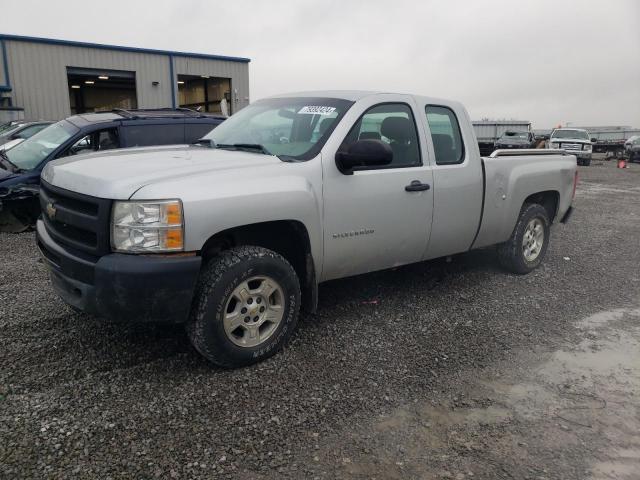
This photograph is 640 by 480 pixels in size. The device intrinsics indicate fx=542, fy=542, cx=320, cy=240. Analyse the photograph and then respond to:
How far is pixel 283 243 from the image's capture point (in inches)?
156

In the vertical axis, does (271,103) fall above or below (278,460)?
above

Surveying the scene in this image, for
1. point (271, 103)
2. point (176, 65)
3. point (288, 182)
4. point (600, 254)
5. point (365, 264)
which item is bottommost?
point (600, 254)

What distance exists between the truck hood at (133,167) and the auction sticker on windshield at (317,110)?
2.17 ft

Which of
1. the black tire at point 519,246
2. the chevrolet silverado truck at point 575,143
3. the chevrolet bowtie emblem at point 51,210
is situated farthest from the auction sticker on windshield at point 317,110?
the chevrolet silverado truck at point 575,143

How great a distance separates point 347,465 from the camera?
8.71 feet

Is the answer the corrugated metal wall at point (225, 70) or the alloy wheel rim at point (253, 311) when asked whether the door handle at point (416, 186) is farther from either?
the corrugated metal wall at point (225, 70)

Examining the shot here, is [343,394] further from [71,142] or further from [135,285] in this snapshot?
[71,142]

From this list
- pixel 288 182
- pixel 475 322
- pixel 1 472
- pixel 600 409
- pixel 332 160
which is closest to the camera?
pixel 1 472

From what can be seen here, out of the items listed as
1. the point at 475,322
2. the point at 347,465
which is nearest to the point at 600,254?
the point at 475,322

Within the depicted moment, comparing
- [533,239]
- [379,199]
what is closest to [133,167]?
[379,199]

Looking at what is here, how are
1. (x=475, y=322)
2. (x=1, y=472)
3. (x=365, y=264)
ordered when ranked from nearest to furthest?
(x=1, y=472)
(x=365, y=264)
(x=475, y=322)

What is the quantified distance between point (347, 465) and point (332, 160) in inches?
81.9

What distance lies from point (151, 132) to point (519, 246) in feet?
17.1

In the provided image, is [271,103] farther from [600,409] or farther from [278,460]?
[600,409]
